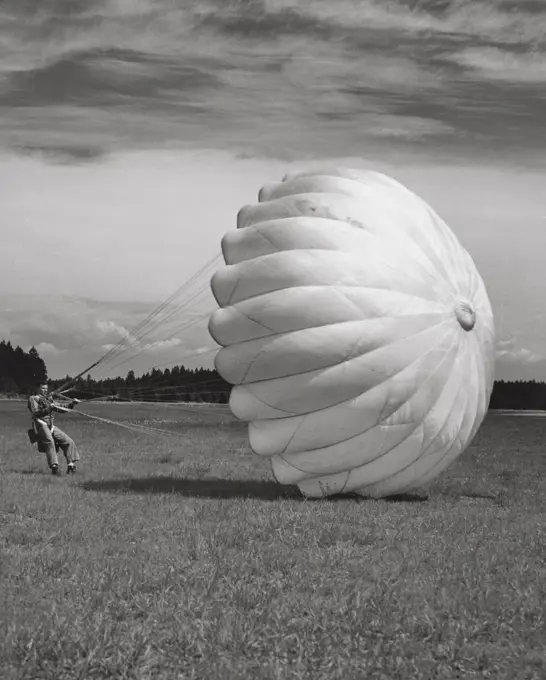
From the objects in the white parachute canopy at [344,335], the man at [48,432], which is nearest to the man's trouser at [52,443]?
the man at [48,432]

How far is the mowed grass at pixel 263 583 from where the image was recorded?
21.0 ft

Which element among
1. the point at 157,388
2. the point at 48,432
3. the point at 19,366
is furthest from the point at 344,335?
the point at 19,366

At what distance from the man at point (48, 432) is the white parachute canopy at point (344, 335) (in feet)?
18.8

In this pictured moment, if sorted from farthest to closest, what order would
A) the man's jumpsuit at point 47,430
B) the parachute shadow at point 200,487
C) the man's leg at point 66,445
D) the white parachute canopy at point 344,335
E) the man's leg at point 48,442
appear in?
the man's leg at point 66,445, the man's jumpsuit at point 47,430, the man's leg at point 48,442, the parachute shadow at point 200,487, the white parachute canopy at point 344,335

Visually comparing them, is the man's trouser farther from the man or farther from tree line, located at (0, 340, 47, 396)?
tree line, located at (0, 340, 47, 396)

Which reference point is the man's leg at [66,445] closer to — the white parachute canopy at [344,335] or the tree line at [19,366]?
the white parachute canopy at [344,335]

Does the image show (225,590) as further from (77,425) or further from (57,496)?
(77,425)

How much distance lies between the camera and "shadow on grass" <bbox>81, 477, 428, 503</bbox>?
14.1 meters

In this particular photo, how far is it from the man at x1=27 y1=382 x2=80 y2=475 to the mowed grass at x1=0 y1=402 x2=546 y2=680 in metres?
1.85

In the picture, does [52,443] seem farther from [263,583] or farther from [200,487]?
[263,583]

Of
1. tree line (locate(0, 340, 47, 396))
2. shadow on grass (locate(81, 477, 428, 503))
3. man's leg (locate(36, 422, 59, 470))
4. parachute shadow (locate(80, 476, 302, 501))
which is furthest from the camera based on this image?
tree line (locate(0, 340, 47, 396))

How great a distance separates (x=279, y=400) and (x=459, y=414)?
113 inches

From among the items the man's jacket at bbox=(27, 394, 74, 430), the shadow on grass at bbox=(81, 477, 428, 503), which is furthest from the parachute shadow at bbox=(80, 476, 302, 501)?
the man's jacket at bbox=(27, 394, 74, 430)

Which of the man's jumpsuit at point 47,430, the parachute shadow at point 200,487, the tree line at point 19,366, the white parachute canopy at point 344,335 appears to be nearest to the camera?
the white parachute canopy at point 344,335
